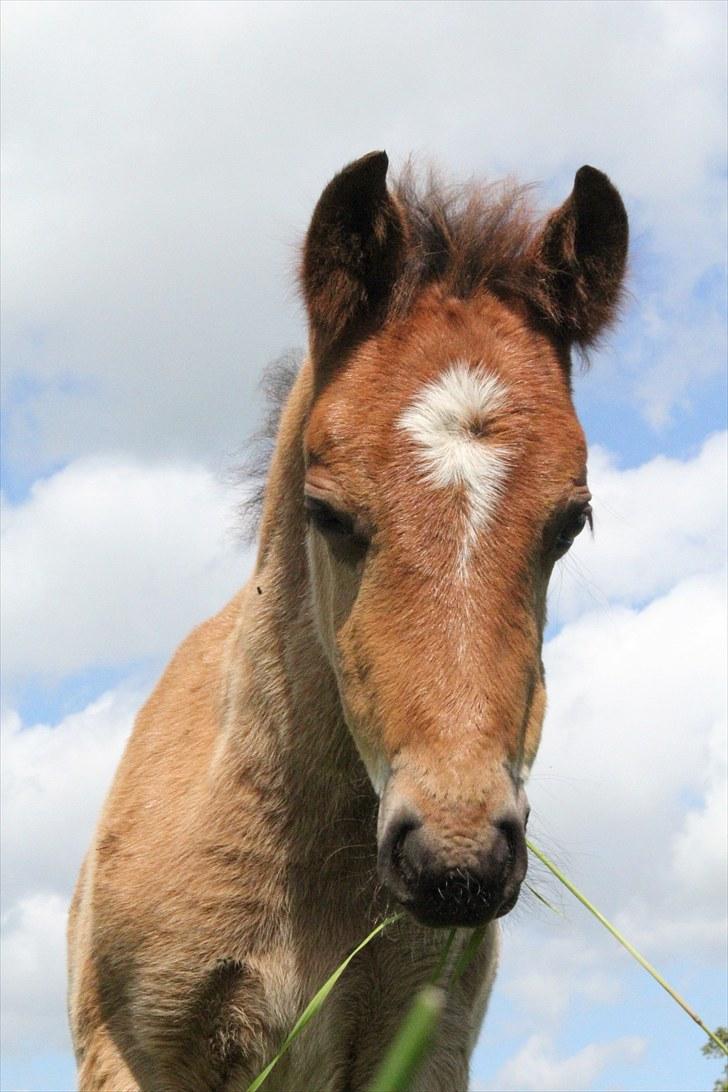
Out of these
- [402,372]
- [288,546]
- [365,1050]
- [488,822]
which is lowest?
[488,822]

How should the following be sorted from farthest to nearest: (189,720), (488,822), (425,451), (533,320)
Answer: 1. (189,720)
2. (533,320)
3. (425,451)
4. (488,822)

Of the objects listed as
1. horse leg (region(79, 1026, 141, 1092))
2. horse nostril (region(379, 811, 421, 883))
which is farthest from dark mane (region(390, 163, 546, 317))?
horse leg (region(79, 1026, 141, 1092))

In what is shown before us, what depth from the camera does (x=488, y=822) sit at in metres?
3.28

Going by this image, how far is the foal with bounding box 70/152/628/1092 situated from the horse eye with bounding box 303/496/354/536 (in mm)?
16

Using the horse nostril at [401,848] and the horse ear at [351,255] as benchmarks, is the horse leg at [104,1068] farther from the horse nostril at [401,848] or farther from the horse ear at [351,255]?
the horse ear at [351,255]

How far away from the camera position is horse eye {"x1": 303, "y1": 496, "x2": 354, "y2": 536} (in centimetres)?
397

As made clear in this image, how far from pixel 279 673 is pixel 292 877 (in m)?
0.74

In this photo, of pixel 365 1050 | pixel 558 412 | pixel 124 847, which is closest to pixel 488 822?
pixel 558 412

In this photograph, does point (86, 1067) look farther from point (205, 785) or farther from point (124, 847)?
point (205, 785)

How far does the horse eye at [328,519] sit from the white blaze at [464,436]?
33 cm

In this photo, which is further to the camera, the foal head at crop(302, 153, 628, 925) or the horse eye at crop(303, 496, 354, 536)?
the horse eye at crop(303, 496, 354, 536)

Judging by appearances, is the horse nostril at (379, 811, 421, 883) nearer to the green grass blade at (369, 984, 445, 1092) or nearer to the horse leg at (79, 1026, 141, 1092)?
the horse leg at (79, 1026, 141, 1092)

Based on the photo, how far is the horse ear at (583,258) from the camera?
4.70 meters

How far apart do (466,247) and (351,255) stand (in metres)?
0.42
